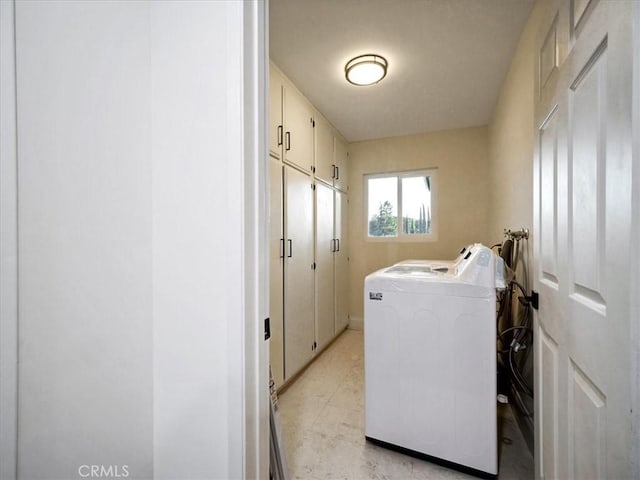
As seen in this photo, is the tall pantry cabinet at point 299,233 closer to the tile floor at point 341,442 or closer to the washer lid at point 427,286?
the tile floor at point 341,442

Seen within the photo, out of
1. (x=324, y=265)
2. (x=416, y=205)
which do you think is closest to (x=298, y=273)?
(x=324, y=265)

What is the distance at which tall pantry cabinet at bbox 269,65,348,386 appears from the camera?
210cm

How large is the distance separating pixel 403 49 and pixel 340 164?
1643mm

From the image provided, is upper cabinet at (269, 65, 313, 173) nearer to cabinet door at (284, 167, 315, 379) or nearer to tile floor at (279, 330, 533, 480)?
cabinet door at (284, 167, 315, 379)

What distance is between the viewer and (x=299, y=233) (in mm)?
2455

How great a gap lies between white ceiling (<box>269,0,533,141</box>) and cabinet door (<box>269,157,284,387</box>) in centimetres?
80

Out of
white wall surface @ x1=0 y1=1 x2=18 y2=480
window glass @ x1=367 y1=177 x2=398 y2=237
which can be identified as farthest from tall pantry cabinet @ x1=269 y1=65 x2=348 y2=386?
white wall surface @ x1=0 y1=1 x2=18 y2=480

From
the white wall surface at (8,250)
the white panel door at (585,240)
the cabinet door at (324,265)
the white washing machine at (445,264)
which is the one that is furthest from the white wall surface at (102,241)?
the cabinet door at (324,265)

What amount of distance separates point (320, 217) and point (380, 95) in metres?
1.26

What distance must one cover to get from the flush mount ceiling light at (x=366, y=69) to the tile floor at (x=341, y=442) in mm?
2450

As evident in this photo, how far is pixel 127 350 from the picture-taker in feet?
2.75

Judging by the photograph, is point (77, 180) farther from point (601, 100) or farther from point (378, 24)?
point (378, 24)

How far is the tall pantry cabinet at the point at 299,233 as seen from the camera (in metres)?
2.10

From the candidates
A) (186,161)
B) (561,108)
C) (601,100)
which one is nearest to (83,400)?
(186,161)
